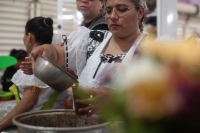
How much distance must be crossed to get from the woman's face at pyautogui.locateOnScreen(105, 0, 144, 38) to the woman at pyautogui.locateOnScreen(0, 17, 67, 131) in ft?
2.68

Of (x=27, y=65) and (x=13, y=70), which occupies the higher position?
(x=27, y=65)

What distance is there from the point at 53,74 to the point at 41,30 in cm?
105

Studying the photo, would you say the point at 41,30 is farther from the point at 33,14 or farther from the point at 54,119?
the point at 33,14

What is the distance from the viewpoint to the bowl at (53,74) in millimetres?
1062

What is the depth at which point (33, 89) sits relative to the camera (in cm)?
186

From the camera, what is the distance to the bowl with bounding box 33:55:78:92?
106 cm

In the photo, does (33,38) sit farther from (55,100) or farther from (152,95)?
(152,95)

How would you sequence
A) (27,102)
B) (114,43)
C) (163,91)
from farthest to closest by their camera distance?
(27,102)
(114,43)
(163,91)

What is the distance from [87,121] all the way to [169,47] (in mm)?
697

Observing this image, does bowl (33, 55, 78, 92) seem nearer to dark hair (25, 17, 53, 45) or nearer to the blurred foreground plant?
the blurred foreground plant

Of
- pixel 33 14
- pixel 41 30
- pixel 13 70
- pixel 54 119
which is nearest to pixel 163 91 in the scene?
pixel 54 119

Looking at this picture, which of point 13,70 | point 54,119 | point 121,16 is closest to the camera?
point 54,119

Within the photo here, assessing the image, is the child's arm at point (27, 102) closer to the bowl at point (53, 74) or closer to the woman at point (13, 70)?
the bowl at point (53, 74)

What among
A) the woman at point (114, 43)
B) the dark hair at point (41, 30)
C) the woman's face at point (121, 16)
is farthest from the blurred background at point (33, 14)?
the woman's face at point (121, 16)
